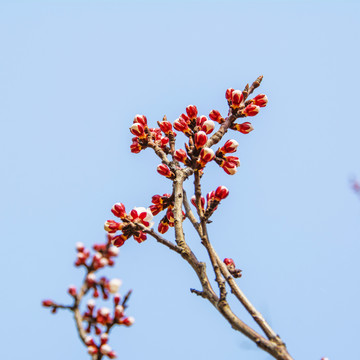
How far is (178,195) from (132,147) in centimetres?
106

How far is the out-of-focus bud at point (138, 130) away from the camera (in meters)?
4.67

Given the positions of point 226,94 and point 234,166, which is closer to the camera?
point 234,166

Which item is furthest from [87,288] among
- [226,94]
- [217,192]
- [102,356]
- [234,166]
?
[226,94]

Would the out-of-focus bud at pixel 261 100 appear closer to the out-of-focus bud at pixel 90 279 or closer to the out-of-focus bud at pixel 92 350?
the out-of-focus bud at pixel 90 279

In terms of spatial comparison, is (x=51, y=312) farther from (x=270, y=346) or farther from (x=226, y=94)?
(x=226, y=94)

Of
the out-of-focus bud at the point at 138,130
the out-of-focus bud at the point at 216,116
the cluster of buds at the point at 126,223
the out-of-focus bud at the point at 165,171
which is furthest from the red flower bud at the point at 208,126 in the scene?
the cluster of buds at the point at 126,223

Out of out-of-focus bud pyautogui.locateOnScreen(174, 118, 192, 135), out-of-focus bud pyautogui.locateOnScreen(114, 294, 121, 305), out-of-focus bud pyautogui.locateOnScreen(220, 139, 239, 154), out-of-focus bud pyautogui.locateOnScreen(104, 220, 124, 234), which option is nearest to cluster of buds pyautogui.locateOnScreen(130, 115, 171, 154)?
out-of-focus bud pyautogui.locateOnScreen(174, 118, 192, 135)

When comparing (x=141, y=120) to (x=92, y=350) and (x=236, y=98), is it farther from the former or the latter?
(x=92, y=350)

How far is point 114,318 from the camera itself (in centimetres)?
292

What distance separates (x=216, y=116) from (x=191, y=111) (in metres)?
0.26

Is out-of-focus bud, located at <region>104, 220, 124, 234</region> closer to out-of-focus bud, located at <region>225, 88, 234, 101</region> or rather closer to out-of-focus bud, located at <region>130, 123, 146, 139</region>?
out-of-focus bud, located at <region>130, 123, 146, 139</region>

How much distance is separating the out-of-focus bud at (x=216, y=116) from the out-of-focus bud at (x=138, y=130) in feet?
2.38

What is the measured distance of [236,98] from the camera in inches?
183

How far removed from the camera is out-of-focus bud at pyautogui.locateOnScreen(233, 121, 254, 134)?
15.5ft
